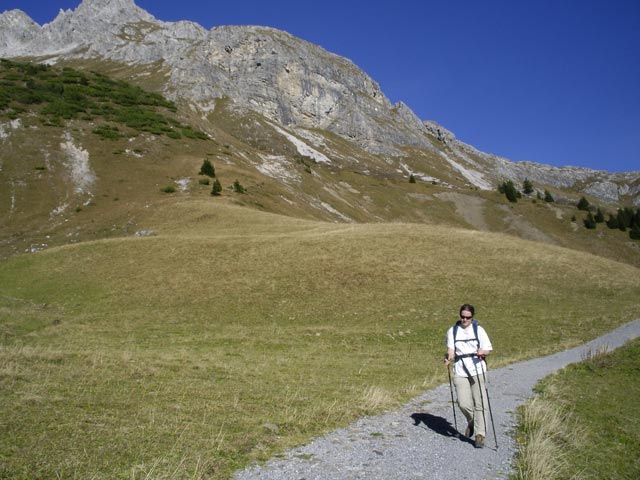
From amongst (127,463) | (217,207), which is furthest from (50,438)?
(217,207)

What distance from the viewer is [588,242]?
11056 centimetres

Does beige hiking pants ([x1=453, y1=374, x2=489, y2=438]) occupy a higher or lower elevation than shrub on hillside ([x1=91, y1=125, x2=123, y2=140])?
lower

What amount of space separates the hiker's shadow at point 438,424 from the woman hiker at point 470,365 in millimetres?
292

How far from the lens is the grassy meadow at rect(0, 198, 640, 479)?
939cm

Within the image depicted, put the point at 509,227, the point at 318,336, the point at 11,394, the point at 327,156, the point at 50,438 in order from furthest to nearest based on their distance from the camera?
the point at 327,156 → the point at 509,227 → the point at 318,336 → the point at 11,394 → the point at 50,438

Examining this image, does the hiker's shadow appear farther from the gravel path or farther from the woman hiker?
the woman hiker

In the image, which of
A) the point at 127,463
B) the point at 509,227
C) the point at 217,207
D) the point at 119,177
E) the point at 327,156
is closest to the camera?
the point at 127,463

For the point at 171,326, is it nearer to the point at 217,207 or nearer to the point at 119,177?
the point at 217,207

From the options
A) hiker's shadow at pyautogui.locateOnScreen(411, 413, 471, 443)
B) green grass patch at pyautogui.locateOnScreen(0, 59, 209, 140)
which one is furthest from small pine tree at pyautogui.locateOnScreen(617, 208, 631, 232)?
hiker's shadow at pyautogui.locateOnScreen(411, 413, 471, 443)

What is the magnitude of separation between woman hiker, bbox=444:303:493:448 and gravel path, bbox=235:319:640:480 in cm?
76

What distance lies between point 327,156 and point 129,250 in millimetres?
131394

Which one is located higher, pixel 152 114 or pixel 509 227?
pixel 152 114

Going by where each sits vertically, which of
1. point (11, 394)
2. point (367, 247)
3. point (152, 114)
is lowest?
point (11, 394)

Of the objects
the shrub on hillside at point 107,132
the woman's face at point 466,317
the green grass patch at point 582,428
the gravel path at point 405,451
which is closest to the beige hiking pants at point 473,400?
the gravel path at point 405,451
